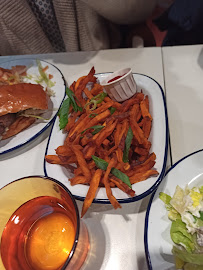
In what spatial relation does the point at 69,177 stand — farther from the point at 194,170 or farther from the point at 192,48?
the point at 192,48

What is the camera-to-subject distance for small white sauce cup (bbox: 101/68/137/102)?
98 centimetres

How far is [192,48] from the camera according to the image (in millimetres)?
1307

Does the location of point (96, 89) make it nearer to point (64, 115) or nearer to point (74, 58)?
point (64, 115)

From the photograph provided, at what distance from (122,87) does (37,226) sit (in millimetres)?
533

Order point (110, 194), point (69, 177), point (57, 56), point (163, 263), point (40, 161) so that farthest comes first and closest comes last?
point (57, 56), point (40, 161), point (69, 177), point (110, 194), point (163, 263)

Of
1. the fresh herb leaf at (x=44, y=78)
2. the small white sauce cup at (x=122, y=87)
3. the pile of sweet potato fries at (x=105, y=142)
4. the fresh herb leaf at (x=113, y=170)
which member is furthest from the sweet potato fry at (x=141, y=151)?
the fresh herb leaf at (x=44, y=78)

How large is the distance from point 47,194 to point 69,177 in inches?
5.6

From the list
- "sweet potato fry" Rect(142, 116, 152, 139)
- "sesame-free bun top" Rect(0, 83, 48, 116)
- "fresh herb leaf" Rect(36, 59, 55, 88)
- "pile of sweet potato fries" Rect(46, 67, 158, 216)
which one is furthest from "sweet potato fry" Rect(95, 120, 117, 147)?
"fresh herb leaf" Rect(36, 59, 55, 88)

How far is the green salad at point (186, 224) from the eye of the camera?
2.13ft

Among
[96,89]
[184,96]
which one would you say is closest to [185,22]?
[184,96]

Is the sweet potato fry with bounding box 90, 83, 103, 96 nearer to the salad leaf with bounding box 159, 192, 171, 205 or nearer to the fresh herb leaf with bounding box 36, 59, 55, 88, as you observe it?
the fresh herb leaf with bounding box 36, 59, 55, 88

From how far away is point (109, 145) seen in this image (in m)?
0.90

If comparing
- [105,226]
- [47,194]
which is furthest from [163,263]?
[47,194]

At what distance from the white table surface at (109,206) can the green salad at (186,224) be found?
0.12 meters
